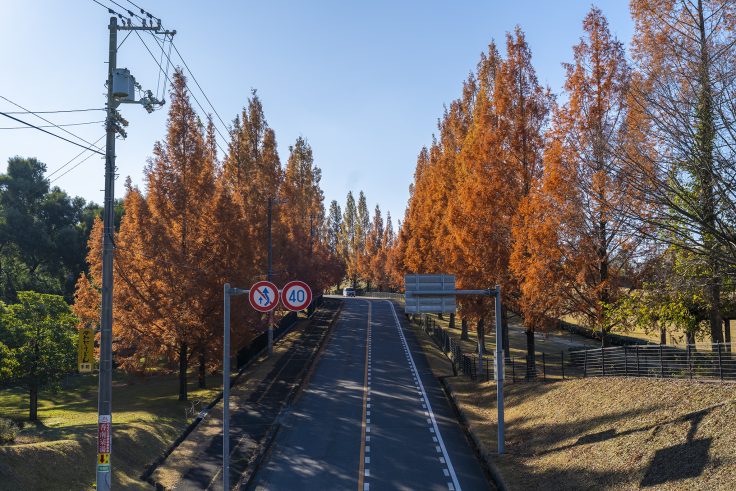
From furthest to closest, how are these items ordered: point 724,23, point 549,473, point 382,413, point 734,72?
1. point 382,413
2. point 549,473
3. point 724,23
4. point 734,72

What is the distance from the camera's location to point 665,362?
59.9 feet

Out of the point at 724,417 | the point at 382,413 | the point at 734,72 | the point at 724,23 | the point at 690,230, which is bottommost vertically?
the point at 382,413

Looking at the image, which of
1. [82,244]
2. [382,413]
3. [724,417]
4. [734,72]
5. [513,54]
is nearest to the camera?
[734,72]

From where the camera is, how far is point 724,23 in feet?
44.9

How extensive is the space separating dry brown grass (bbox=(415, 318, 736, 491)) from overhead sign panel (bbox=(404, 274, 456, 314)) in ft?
15.8

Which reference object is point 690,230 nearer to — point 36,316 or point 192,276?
point 192,276

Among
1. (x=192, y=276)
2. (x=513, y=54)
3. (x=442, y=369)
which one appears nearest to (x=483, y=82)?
(x=513, y=54)

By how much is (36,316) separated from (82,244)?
108 ft

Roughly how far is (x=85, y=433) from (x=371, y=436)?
31.3 ft

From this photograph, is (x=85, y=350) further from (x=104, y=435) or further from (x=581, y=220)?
(x=581, y=220)

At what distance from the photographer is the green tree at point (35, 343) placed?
25906 millimetres

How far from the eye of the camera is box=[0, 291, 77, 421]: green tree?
2591 cm

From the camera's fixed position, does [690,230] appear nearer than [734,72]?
No

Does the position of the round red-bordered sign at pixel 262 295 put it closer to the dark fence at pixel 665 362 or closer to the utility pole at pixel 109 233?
the utility pole at pixel 109 233
